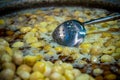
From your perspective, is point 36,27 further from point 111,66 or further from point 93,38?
point 111,66

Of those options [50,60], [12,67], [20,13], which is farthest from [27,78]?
[20,13]

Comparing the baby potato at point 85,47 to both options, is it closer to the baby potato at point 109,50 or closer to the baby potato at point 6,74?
the baby potato at point 109,50

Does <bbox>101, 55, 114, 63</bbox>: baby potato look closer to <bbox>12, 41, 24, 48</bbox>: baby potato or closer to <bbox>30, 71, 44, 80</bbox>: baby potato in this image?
<bbox>30, 71, 44, 80</bbox>: baby potato

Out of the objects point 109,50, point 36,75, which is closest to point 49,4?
point 109,50

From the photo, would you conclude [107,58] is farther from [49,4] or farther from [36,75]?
[49,4]

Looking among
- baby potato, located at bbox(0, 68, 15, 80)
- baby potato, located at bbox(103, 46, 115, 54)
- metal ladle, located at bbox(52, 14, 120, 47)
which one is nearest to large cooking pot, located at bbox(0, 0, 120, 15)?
metal ladle, located at bbox(52, 14, 120, 47)

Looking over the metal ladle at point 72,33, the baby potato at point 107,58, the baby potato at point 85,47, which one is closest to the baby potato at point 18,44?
the metal ladle at point 72,33
